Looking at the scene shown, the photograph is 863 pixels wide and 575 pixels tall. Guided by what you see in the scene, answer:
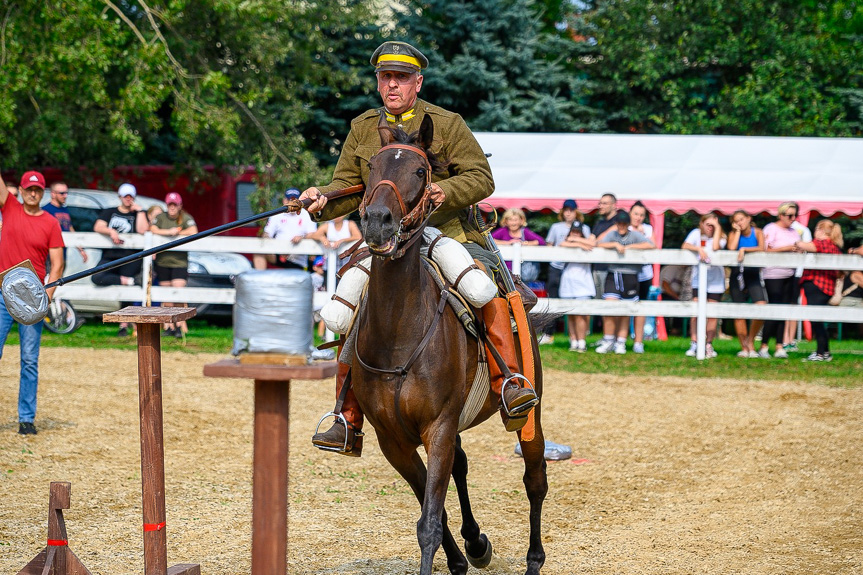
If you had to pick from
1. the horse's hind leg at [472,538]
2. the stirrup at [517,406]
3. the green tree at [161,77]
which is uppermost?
the green tree at [161,77]

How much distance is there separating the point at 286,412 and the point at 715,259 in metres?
12.5

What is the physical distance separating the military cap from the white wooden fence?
9.08 m

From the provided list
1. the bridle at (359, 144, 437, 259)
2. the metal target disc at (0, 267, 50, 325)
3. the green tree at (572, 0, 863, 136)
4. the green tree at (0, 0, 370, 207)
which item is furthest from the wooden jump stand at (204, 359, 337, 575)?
the green tree at (572, 0, 863, 136)

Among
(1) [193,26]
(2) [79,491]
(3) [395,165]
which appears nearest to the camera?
(3) [395,165]

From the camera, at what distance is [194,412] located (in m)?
A: 10.7

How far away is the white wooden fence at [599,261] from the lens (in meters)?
14.7

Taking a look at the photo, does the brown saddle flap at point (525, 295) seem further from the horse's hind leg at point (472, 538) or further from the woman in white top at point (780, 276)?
the woman in white top at point (780, 276)

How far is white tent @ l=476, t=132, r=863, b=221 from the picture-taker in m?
19.0

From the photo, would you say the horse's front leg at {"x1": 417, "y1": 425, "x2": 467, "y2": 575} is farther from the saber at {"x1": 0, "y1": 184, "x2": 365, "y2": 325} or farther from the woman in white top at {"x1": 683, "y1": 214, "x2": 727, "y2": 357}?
the woman in white top at {"x1": 683, "y1": 214, "x2": 727, "y2": 357}

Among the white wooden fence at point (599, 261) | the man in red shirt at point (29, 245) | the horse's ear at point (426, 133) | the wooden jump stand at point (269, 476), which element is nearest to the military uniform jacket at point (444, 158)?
the horse's ear at point (426, 133)

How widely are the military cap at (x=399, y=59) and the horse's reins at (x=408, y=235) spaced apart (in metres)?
0.79

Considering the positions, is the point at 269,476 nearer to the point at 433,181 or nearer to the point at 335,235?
the point at 433,181

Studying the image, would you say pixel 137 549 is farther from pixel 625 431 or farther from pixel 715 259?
pixel 715 259

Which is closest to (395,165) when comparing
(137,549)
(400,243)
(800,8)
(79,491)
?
(400,243)
